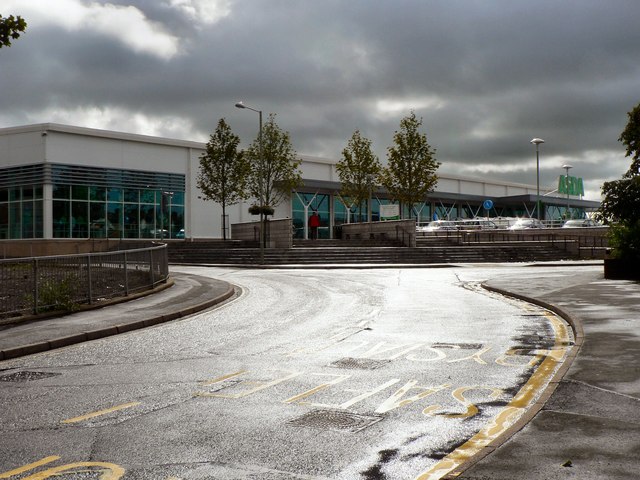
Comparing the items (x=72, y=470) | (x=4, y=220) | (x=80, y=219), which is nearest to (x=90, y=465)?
(x=72, y=470)

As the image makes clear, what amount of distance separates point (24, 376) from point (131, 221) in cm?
4752

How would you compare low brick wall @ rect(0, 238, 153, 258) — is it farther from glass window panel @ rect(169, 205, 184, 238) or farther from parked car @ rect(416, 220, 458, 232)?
parked car @ rect(416, 220, 458, 232)

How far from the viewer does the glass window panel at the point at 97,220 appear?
2061 inches

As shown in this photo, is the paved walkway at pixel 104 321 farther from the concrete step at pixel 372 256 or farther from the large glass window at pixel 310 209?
the large glass window at pixel 310 209

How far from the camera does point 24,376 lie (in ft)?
28.9

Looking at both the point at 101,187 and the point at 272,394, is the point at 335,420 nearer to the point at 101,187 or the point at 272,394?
the point at 272,394

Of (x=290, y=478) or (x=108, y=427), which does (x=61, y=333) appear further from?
(x=290, y=478)

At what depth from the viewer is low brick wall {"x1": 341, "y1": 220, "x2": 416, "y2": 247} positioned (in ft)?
151

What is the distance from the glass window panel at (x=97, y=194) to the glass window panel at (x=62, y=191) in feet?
5.61

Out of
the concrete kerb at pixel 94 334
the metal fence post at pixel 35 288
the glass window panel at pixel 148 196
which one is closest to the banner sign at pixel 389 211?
the glass window panel at pixel 148 196

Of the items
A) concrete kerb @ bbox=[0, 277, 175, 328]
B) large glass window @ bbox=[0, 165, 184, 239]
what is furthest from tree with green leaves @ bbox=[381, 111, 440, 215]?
concrete kerb @ bbox=[0, 277, 175, 328]

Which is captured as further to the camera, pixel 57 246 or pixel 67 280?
pixel 57 246

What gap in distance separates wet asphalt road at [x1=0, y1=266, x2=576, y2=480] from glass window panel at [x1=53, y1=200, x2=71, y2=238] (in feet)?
131

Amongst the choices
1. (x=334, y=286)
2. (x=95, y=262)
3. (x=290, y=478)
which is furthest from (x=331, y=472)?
(x=334, y=286)
